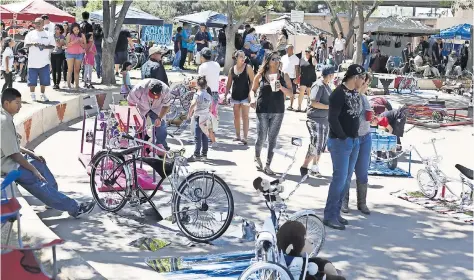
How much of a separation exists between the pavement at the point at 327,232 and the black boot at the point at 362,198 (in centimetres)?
11

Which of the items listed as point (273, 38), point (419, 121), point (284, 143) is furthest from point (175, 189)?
point (273, 38)

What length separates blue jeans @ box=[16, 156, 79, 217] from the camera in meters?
7.16

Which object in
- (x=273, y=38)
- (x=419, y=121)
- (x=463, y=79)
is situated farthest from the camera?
(x=273, y=38)

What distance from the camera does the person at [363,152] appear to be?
26.7 feet

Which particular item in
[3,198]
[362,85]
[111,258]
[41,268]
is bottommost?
[111,258]

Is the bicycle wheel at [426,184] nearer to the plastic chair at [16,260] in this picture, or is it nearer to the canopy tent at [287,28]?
the plastic chair at [16,260]

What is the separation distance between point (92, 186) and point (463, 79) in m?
21.8

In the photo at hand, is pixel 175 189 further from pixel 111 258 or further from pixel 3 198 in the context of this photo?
pixel 3 198

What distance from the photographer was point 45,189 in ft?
24.1

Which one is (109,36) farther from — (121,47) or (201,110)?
(201,110)

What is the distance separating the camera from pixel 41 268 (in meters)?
4.84

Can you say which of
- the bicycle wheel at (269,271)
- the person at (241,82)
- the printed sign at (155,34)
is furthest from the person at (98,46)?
the bicycle wheel at (269,271)

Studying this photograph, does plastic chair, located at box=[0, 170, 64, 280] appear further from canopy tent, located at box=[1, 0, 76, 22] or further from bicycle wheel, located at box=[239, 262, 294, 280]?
canopy tent, located at box=[1, 0, 76, 22]

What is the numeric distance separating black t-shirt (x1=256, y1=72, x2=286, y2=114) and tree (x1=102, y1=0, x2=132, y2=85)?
9.58m
